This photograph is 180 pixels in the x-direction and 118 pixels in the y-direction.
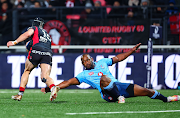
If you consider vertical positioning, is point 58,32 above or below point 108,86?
above

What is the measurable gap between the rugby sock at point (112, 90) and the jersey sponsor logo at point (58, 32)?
572cm

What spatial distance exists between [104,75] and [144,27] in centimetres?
583

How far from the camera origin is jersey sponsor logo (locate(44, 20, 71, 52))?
11844 mm

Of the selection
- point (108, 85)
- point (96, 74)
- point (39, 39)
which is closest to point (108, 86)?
point (108, 85)

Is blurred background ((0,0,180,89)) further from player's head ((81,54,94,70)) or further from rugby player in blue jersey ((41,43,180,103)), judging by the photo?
player's head ((81,54,94,70))

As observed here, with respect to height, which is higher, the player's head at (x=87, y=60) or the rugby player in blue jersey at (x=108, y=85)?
the player's head at (x=87, y=60)

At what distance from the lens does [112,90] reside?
638 centimetres

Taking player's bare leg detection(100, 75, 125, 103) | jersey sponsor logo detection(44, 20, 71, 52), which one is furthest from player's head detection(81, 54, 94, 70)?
jersey sponsor logo detection(44, 20, 71, 52)

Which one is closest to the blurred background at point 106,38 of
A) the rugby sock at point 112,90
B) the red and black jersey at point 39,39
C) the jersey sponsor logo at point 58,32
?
the jersey sponsor logo at point 58,32

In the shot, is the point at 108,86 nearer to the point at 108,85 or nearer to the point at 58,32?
the point at 108,85

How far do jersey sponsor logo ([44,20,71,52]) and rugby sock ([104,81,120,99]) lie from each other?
572 cm

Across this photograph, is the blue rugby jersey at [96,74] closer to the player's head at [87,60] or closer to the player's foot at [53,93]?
the player's head at [87,60]

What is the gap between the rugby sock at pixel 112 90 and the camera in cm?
633

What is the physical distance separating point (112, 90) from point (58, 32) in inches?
230
